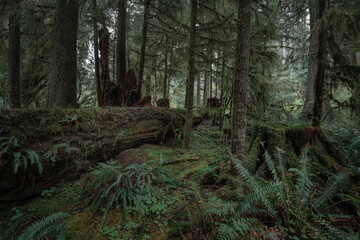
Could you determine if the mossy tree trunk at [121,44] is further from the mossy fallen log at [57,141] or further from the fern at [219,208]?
the fern at [219,208]

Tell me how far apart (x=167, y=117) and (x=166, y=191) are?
13.1ft

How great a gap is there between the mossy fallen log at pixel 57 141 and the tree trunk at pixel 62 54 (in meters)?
1.74

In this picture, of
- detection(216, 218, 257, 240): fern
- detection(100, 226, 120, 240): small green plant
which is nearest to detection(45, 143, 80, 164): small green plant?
detection(100, 226, 120, 240): small green plant

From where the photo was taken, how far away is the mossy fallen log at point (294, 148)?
3609 millimetres

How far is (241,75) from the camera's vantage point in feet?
10.6

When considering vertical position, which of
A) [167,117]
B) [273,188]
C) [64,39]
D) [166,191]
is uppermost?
[64,39]

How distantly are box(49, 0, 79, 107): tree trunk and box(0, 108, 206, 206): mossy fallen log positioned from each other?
1738 millimetres

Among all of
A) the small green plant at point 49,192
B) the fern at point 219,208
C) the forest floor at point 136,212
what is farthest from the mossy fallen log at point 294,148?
the small green plant at point 49,192

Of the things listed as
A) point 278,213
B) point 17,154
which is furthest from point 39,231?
point 278,213

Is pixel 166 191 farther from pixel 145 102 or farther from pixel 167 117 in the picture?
pixel 145 102

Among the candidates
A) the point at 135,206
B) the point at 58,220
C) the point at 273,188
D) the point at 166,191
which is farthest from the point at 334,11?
the point at 58,220

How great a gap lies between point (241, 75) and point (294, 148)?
2419mm

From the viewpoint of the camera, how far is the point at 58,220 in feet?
8.47

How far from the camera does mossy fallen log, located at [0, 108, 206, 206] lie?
2.88m
